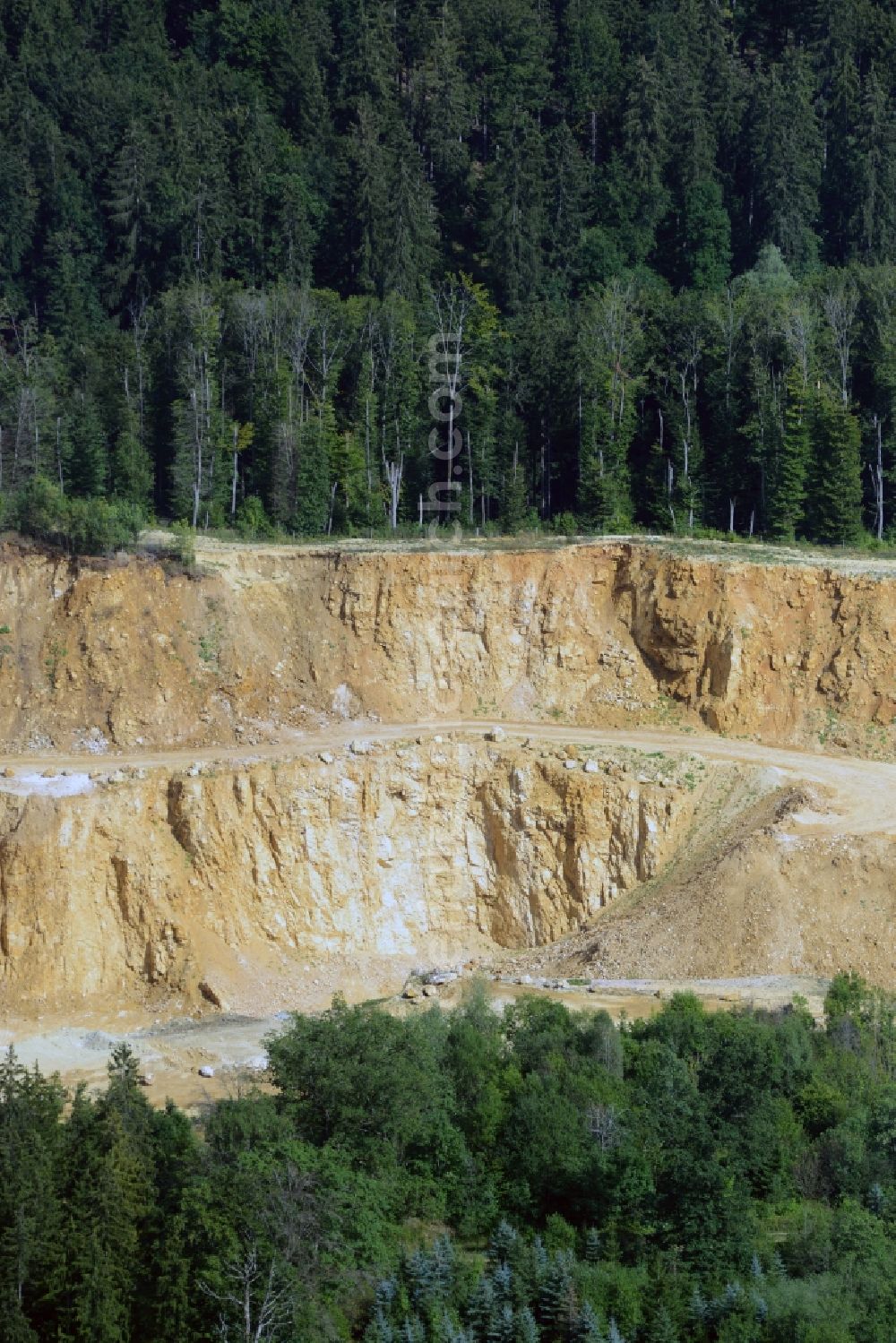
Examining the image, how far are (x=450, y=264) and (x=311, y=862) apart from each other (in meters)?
40.7

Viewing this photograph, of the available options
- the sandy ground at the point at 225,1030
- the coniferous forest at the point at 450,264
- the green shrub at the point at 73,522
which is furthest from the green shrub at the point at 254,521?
the sandy ground at the point at 225,1030

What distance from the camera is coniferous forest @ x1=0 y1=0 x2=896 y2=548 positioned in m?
79.8

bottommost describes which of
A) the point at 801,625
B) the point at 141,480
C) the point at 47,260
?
the point at 801,625

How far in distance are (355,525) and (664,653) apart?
14.0 m

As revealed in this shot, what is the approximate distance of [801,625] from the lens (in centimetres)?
7062

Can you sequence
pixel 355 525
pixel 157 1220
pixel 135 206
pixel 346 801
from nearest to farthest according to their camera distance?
pixel 157 1220 < pixel 346 801 < pixel 355 525 < pixel 135 206

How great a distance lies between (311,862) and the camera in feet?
213

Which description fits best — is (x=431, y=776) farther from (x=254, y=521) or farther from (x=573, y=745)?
(x=254, y=521)

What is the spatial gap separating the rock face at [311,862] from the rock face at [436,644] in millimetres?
4028

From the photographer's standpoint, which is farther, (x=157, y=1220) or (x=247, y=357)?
(x=247, y=357)

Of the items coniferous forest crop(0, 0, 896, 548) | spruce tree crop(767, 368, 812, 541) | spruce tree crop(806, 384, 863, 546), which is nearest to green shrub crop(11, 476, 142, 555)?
coniferous forest crop(0, 0, 896, 548)

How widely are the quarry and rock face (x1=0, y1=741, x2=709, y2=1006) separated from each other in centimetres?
8

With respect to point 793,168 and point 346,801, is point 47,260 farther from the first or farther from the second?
point 346,801

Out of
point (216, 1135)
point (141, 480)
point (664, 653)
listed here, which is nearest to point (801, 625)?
point (664, 653)
